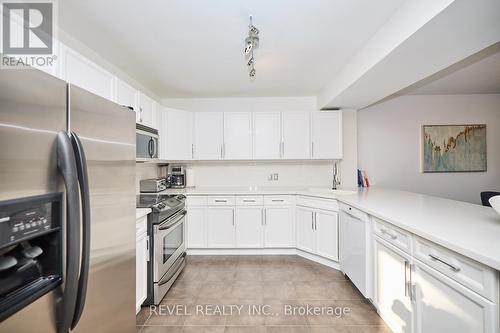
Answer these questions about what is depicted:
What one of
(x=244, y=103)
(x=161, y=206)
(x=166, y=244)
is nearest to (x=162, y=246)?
(x=166, y=244)

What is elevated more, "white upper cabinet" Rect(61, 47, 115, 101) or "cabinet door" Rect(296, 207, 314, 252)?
"white upper cabinet" Rect(61, 47, 115, 101)

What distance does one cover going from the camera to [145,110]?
266cm

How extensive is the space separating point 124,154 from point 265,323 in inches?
66.3

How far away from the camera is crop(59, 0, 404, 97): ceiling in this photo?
64.1 inches

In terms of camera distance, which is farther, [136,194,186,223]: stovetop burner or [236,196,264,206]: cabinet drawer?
[236,196,264,206]: cabinet drawer

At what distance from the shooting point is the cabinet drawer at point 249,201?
3.28 metres

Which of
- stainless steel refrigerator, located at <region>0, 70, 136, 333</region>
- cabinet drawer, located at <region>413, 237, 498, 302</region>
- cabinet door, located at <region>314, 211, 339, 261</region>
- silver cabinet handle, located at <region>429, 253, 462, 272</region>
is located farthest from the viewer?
cabinet door, located at <region>314, 211, 339, 261</region>

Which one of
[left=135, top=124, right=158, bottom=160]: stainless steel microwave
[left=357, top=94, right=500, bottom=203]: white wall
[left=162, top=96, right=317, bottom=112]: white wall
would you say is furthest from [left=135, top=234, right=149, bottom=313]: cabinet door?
[left=357, top=94, right=500, bottom=203]: white wall

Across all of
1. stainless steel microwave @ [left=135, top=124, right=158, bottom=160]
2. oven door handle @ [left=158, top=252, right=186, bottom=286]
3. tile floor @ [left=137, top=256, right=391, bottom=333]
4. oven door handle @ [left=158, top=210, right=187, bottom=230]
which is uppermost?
stainless steel microwave @ [left=135, top=124, right=158, bottom=160]

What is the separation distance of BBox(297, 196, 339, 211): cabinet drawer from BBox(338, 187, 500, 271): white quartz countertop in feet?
2.06

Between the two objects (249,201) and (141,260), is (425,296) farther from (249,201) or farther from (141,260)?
(249,201)

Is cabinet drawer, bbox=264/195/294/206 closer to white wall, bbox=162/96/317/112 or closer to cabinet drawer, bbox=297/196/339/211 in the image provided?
cabinet drawer, bbox=297/196/339/211

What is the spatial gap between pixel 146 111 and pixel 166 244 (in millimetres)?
1499

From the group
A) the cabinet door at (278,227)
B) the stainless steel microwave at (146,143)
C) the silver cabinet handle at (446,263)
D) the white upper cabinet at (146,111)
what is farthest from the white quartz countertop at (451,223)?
the white upper cabinet at (146,111)
